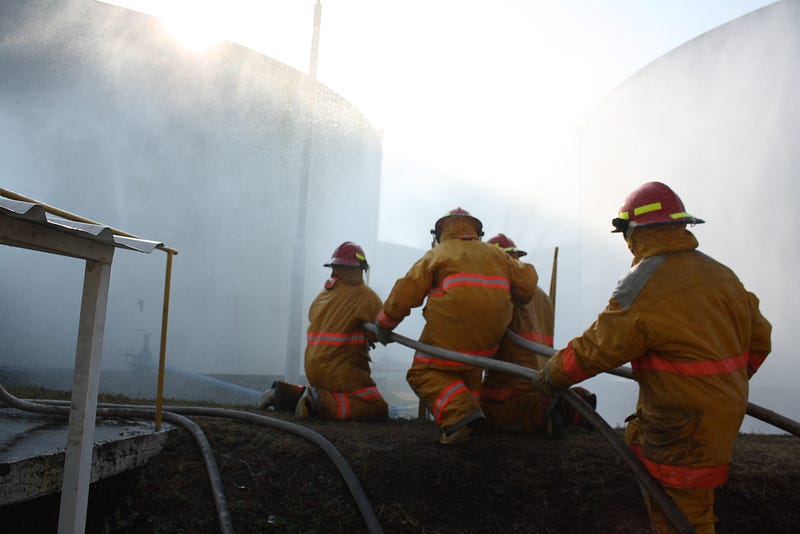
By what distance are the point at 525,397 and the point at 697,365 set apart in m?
1.76

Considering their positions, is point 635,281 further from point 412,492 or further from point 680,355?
point 412,492

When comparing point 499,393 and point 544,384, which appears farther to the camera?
point 499,393

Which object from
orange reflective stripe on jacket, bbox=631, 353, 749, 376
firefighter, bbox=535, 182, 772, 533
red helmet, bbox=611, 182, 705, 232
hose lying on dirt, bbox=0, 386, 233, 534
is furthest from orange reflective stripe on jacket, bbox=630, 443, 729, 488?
hose lying on dirt, bbox=0, 386, 233, 534

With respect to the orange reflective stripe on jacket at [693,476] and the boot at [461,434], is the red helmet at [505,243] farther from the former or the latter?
the orange reflective stripe on jacket at [693,476]

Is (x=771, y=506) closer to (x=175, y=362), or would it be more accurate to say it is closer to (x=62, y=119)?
(x=175, y=362)

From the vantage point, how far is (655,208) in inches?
84.1

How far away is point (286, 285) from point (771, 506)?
1060 centimetres

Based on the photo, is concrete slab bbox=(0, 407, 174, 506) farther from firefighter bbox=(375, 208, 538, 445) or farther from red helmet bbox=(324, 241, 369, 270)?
red helmet bbox=(324, 241, 369, 270)

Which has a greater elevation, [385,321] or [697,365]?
[385,321]

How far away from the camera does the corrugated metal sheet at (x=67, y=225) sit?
1.43m

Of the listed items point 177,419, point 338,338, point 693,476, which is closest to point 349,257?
point 338,338

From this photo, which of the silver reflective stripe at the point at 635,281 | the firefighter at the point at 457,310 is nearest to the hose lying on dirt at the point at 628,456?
the firefighter at the point at 457,310

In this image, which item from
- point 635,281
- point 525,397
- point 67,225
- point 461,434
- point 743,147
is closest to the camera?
point 67,225

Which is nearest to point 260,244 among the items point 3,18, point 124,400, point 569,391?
point 3,18
